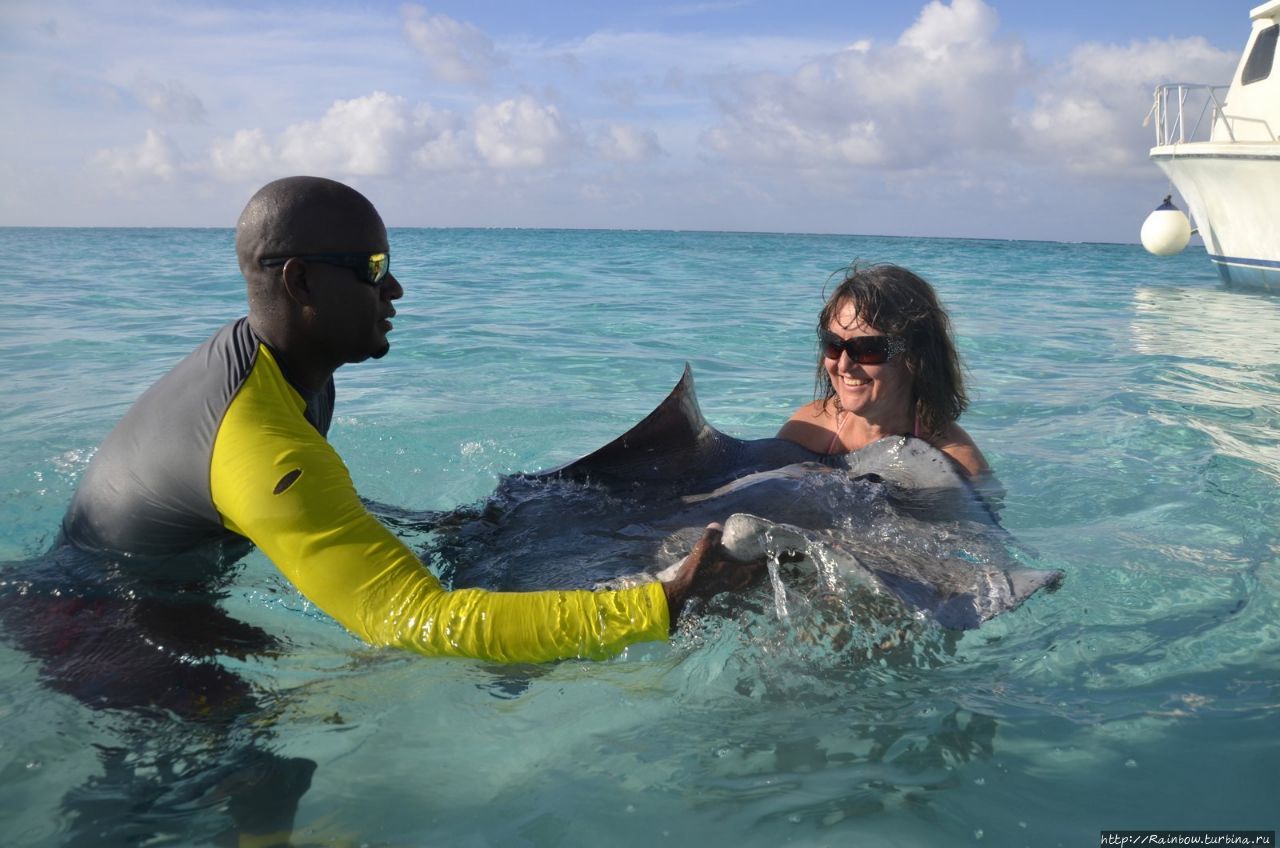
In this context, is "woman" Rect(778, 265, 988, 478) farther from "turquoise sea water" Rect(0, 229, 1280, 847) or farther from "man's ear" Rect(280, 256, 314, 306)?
"man's ear" Rect(280, 256, 314, 306)

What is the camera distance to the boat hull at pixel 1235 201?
1537 cm

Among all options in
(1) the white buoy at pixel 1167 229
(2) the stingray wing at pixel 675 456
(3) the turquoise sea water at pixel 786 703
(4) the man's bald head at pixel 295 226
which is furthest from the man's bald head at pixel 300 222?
(1) the white buoy at pixel 1167 229

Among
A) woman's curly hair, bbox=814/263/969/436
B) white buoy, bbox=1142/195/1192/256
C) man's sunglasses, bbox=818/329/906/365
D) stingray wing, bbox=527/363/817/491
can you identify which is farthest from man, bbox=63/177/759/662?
white buoy, bbox=1142/195/1192/256

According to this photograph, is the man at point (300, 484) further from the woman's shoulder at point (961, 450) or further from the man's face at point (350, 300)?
the woman's shoulder at point (961, 450)

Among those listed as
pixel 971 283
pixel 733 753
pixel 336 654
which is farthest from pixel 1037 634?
pixel 971 283

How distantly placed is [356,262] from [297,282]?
17 cm

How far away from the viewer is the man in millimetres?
2332

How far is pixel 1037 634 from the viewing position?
10.8 feet

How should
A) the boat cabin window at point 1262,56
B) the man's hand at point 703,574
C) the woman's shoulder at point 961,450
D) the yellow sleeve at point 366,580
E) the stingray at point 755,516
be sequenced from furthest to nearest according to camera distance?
the boat cabin window at point 1262,56
the woman's shoulder at point 961,450
the stingray at point 755,516
the man's hand at point 703,574
the yellow sleeve at point 366,580

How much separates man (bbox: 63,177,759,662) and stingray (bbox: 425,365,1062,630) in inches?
24.8

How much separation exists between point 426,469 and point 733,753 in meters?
3.62

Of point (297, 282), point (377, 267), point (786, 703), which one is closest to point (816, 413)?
point (786, 703)

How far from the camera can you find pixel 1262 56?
16438mm

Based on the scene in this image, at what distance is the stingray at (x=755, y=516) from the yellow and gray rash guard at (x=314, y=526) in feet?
1.88
